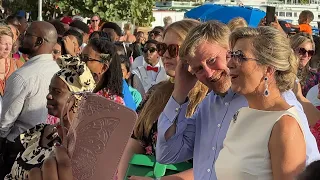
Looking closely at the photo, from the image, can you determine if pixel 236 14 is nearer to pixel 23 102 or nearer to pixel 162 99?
pixel 23 102

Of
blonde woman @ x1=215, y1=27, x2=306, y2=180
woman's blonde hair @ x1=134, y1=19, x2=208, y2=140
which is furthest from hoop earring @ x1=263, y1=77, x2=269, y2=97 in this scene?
woman's blonde hair @ x1=134, y1=19, x2=208, y2=140

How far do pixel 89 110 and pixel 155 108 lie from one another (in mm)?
1650

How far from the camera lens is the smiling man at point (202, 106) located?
356cm

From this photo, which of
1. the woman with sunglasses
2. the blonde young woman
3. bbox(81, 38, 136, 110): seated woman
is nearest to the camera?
the blonde young woman

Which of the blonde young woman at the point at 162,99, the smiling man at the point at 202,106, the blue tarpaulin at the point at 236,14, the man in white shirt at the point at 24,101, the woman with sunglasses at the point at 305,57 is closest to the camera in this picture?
the smiling man at the point at 202,106

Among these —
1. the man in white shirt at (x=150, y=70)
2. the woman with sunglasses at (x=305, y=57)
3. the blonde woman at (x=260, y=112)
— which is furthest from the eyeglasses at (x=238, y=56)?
the man in white shirt at (x=150, y=70)

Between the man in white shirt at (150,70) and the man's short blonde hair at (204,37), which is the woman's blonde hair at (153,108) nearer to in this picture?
the man's short blonde hair at (204,37)

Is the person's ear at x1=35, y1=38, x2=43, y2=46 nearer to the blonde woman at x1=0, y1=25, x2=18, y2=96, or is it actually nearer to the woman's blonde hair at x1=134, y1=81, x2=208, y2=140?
the blonde woman at x1=0, y1=25, x2=18, y2=96

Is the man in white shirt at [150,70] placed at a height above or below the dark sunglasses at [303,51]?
below

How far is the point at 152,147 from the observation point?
443 cm

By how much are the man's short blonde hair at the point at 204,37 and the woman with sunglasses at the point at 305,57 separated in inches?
122

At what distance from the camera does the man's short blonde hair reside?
11.7 feet

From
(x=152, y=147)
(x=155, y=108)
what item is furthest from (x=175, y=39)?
(x=152, y=147)

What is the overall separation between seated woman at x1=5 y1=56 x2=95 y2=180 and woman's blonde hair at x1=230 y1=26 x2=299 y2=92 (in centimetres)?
116
